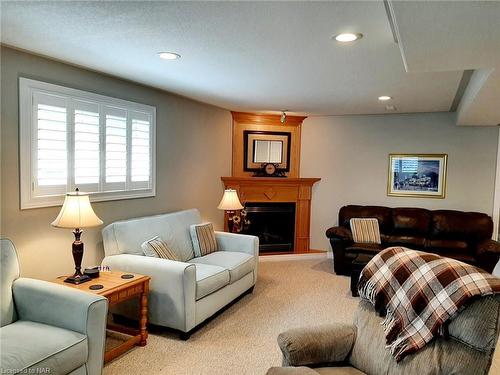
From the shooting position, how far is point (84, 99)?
3.39m

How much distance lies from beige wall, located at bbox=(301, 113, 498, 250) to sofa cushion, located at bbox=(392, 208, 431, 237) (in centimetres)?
38

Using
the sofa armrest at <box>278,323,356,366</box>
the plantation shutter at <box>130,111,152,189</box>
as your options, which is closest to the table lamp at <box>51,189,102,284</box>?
the plantation shutter at <box>130,111,152,189</box>

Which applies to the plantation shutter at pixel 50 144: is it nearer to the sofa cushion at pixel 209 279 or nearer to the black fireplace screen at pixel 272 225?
the sofa cushion at pixel 209 279

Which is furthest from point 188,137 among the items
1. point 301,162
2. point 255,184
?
point 301,162

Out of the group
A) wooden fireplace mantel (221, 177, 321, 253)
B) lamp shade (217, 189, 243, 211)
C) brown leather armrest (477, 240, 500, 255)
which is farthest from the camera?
wooden fireplace mantel (221, 177, 321, 253)

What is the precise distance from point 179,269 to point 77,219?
2.98ft

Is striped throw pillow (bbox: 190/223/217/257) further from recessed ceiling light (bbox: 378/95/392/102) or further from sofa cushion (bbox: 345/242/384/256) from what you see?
recessed ceiling light (bbox: 378/95/392/102)

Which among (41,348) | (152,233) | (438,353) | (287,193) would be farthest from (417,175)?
(41,348)

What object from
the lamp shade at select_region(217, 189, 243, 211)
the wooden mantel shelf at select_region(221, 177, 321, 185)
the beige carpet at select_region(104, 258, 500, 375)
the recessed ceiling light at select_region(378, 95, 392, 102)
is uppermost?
the recessed ceiling light at select_region(378, 95, 392, 102)

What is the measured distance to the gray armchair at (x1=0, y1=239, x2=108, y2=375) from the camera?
2.05 m

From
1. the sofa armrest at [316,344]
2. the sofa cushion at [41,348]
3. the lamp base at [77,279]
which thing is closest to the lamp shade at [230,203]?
the lamp base at [77,279]

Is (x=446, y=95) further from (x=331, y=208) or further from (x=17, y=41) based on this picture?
(x=17, y=41)

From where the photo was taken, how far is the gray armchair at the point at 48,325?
6.73ft

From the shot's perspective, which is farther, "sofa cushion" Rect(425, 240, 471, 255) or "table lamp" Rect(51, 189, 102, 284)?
"sofa cushion" Rect(425, 240, 471, 255)
